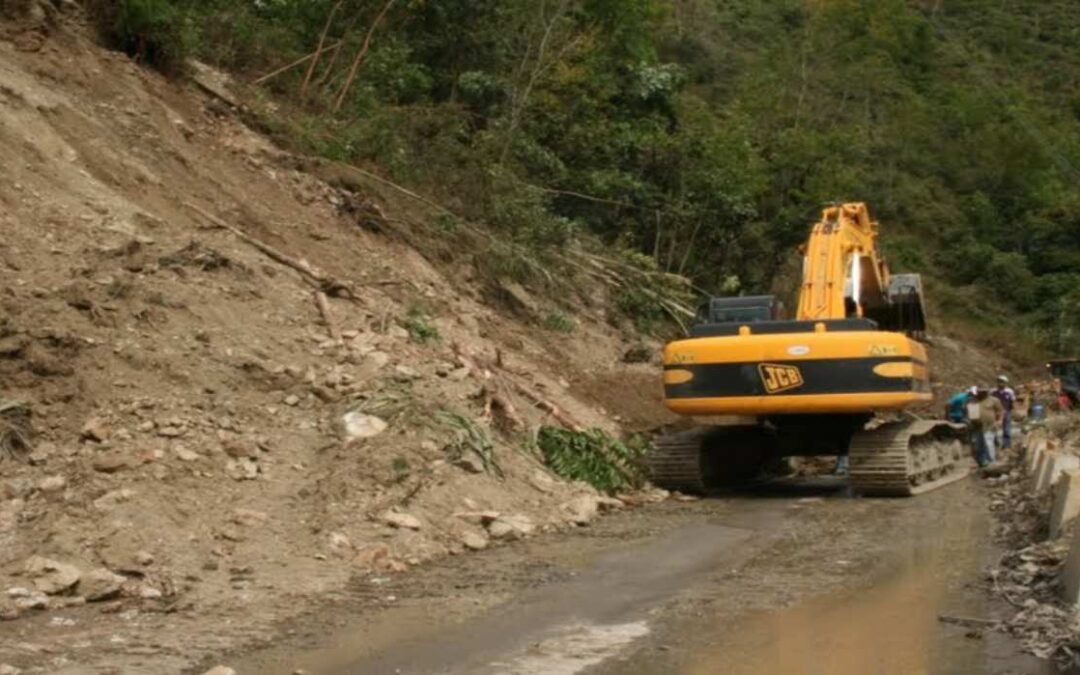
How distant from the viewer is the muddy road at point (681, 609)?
750cm

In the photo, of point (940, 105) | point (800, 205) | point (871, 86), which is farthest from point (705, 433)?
point (940, 105)

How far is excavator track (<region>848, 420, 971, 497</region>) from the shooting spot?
612 inches

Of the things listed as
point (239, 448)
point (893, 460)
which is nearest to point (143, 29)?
point (239, 448)

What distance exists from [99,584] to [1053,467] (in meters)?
8.09

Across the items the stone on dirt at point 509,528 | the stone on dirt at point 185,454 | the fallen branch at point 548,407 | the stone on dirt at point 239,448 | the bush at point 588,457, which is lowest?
the stone on dirt at point 185,454

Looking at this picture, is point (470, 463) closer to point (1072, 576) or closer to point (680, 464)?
point (680, 464)

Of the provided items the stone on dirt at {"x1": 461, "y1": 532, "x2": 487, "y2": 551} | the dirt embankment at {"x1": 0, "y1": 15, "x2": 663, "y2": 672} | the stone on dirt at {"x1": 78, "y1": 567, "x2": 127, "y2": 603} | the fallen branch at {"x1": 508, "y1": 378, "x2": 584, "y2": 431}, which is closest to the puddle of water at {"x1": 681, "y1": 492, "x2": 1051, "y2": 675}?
the dirt embankment at {"x1": 0, "y1": 15, "x2": 663, "y2": 672}

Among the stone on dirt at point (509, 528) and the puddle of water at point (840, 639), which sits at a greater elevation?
the puddle of water at point (840, 639)

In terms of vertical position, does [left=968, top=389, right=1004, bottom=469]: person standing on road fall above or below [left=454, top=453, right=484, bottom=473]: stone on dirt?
above

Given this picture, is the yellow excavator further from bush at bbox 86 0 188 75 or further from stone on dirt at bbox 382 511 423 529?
bush at bbox 86 0 188 75

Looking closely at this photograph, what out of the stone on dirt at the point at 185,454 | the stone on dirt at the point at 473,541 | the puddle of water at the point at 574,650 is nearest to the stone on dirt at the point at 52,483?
the stone on dirt at the point at 185,454

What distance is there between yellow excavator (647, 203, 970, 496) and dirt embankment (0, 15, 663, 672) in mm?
1419

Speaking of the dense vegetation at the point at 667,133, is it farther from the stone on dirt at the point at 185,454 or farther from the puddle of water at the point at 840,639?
the puddle of water at the point at 840,639

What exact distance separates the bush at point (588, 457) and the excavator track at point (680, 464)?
320 mm
